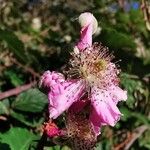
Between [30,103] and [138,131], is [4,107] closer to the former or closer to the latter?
[30,103]

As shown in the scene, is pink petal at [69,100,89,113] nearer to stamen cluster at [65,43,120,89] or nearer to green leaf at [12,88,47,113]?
stamen cluster at [65,43,120,89]

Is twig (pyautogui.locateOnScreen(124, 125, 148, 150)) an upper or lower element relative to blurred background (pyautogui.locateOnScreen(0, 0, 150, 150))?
lower

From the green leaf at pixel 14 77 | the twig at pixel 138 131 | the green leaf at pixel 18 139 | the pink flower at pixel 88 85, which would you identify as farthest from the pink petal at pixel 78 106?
the twig at pixel 138 131

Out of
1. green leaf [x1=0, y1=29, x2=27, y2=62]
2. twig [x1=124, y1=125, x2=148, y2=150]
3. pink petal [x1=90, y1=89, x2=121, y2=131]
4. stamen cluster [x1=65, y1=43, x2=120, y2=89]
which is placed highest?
green leaf [x1=0, y1=29, x2=27, y2=62]

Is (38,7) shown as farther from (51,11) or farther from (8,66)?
(8,66)

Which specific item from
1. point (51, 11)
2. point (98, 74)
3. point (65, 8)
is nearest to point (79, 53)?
point (98, 74)

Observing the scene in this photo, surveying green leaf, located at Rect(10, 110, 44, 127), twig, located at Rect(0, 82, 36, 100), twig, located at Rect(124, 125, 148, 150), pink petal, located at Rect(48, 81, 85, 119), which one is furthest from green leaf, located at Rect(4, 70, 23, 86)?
pink petal, located at Rect(48, 81, 85, 119)

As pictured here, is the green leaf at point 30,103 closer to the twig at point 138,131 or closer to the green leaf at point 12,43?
the green leaf at point 12,43
